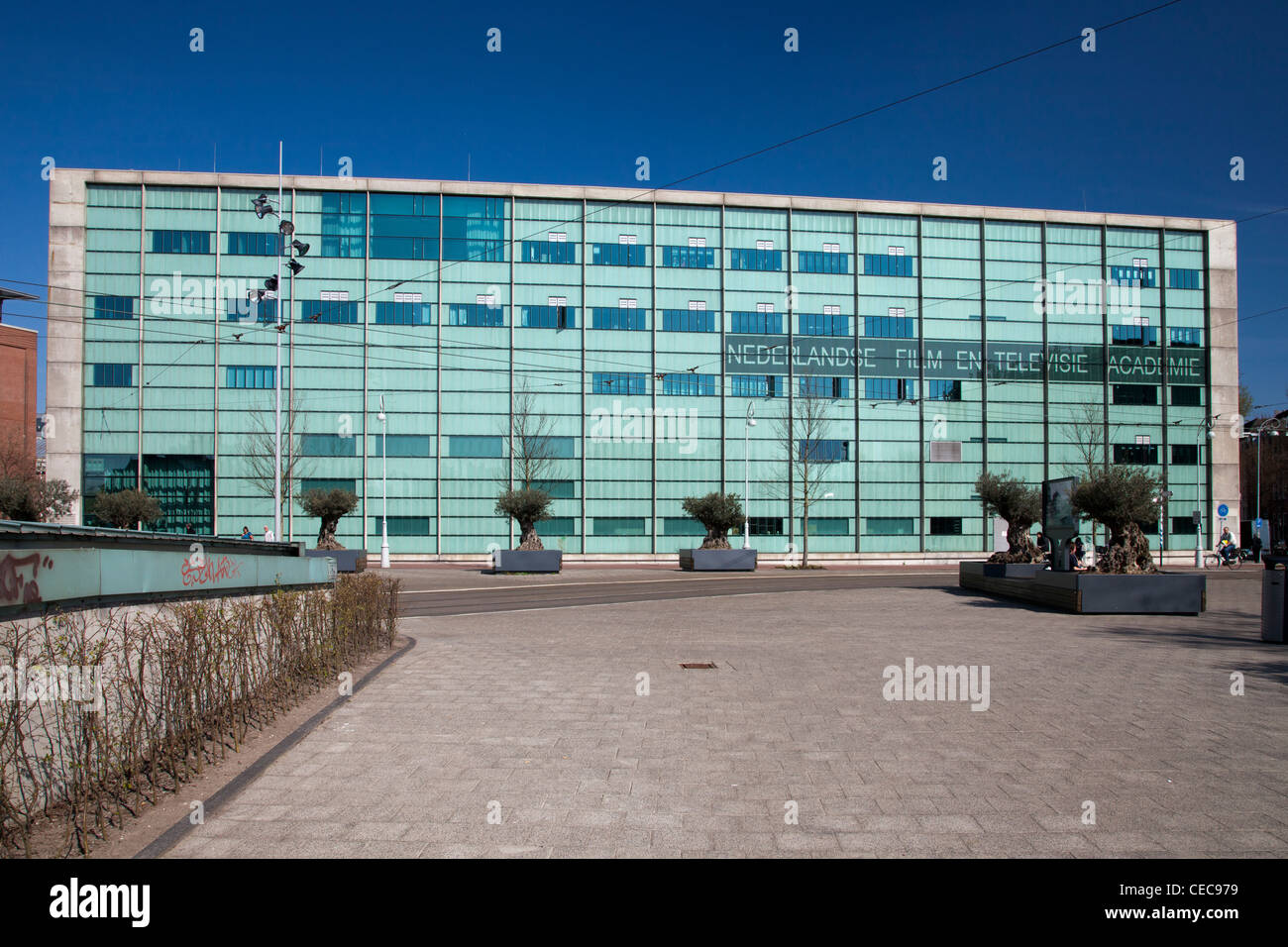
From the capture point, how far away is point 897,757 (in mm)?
7133

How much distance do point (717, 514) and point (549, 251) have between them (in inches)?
Answer: 1110

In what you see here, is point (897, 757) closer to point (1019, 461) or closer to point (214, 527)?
point (214, 527)

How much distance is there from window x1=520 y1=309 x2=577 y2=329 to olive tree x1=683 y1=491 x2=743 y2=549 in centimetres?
2314

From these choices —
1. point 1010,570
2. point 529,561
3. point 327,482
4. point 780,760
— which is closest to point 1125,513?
point 1010,570

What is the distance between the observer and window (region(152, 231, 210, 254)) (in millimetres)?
57500

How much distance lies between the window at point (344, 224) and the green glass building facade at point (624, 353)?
6.6 inches

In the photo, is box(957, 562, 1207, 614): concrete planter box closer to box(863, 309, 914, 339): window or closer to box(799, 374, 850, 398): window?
box(799, 374, 850, 398): window

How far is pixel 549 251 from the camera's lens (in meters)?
60.3

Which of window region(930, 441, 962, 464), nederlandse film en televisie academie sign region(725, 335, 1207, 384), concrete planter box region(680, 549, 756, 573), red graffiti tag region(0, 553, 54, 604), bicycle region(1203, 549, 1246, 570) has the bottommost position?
bicycle region(1203, 549, 1246, 570)

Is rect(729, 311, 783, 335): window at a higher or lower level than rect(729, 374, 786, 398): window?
higher

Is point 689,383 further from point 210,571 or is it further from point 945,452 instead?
point 210,571

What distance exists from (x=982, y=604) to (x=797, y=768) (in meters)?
17.4

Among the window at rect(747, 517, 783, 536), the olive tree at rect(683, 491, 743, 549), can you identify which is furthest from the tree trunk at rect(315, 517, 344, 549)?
the window at rect(747, 517, 783, 536)

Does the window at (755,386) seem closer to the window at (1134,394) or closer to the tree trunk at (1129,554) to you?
the window at (1134,394)
